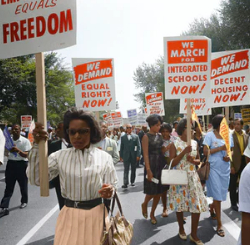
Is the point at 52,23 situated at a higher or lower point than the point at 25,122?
higher

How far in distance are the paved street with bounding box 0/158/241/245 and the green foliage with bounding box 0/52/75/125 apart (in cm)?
2204

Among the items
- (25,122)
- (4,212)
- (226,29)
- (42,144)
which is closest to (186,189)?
(42,144)

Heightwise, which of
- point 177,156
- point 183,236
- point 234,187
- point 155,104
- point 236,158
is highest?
point 155,104

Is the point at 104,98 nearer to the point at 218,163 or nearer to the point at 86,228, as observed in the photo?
the point at 218,163

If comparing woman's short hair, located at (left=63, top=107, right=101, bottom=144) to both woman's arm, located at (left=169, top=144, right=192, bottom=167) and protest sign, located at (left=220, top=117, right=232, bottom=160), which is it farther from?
protest sign, located at (left=220, top=117, right=232, bottom=160)

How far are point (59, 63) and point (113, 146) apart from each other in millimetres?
33948

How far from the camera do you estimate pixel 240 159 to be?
6555 millimetres

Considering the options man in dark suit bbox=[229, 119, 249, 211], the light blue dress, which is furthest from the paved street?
the light blue dress

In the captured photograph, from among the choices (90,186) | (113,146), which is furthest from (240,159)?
(90,186)

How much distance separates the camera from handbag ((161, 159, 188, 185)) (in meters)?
4.59

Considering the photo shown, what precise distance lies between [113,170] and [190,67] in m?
3.22

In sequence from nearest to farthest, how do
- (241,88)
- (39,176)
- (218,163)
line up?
(39,176) < (218,163) < (241,88)

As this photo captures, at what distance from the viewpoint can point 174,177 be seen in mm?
4617

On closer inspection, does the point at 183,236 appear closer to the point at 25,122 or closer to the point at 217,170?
the point at 217,170
